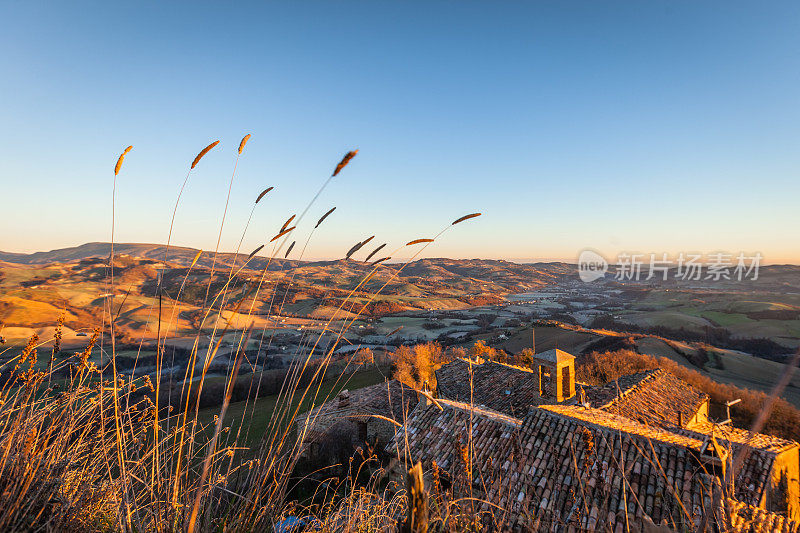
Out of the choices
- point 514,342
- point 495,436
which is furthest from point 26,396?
point 514,342

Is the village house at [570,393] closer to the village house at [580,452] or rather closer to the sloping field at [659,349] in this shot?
the village house at [580,452]

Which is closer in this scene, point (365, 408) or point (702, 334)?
point (365, 408)

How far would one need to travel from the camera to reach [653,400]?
54.6ft

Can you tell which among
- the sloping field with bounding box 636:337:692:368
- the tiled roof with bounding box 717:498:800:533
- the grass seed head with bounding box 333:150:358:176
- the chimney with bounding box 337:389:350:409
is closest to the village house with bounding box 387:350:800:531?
the tiled roof with bounding box 717:498:800:533

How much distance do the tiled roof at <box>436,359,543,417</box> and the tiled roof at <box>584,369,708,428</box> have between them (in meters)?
2.76

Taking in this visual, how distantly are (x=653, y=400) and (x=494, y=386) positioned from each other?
7.38 metres

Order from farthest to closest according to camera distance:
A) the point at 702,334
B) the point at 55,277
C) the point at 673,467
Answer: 1. the point at 55,277
2. the point at 702,334
3. the point at 673,467

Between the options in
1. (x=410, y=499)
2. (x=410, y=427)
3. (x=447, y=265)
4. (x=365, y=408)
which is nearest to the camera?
(x=410, y=499)

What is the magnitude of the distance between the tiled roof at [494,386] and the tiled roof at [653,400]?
2765 millimetres

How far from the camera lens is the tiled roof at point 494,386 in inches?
670

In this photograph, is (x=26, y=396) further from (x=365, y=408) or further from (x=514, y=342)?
(x=514, y=342)

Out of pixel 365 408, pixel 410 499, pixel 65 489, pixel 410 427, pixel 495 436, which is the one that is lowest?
pixel 365 408

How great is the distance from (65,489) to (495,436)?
10.8 m

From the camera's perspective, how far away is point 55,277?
2591 inches
